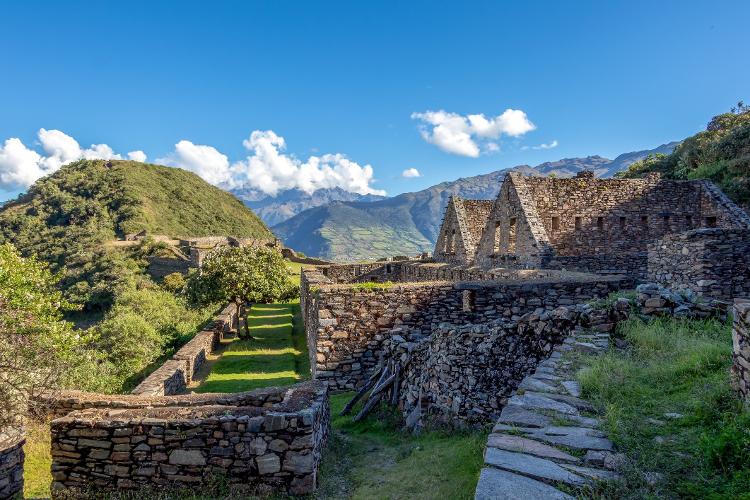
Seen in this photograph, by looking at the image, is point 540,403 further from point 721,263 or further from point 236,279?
point 236,279

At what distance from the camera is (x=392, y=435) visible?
775cm

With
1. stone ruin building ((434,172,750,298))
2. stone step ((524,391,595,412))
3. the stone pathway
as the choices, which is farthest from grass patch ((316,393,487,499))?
stone ruin building ((434,172,750,298))

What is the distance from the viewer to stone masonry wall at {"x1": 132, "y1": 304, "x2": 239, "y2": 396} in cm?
1063

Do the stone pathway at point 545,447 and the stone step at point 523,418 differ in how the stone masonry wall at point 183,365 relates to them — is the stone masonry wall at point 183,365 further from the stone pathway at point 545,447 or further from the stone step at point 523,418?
the stone pathway at point 545,447

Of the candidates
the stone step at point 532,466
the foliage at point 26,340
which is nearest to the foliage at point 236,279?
the foliage at point 26,340

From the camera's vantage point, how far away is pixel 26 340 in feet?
31.1

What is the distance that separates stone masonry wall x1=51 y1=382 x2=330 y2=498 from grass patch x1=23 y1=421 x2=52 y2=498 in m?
0.93

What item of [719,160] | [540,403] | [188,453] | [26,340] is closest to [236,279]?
[26,340]

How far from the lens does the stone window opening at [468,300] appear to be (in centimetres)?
1023

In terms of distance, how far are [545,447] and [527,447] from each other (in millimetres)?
129

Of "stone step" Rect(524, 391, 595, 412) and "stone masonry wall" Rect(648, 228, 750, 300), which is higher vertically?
"stone masonry wall" Rect(648, 228, 750, 300)

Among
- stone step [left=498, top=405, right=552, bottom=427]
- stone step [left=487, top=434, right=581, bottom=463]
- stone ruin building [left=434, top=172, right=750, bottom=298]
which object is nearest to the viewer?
stone step [left=487, top=434, right=581, bottom=463]

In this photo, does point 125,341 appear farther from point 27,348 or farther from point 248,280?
point 27,348

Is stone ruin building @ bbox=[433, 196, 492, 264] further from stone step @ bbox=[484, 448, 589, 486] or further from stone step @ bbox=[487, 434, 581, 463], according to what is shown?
stone step @ bbox=[484, 448, 589, 486]
